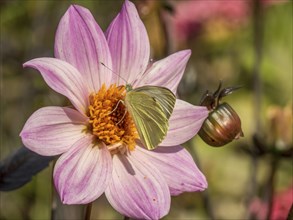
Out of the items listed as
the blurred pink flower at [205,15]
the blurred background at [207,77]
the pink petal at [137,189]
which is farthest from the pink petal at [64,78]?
the blurred pink flower at [205,15]

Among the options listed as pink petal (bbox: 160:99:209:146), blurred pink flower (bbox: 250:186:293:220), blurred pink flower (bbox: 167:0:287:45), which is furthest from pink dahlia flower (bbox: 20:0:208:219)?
blurred pink flower (bbox: 167:0:287:45)

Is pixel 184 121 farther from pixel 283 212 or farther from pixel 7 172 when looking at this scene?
pixel 283 212

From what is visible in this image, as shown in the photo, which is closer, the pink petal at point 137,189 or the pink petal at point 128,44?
the pink petal at point 137,189

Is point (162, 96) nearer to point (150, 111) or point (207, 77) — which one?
point (150, 111)

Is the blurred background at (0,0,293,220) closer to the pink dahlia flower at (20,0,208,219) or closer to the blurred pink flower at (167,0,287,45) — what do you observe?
the blurred pink flower at (167,0,287,45)

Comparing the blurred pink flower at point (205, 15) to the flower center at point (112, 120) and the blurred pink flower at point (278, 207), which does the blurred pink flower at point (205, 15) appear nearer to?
the blurred pink flower at point (278, 207)
